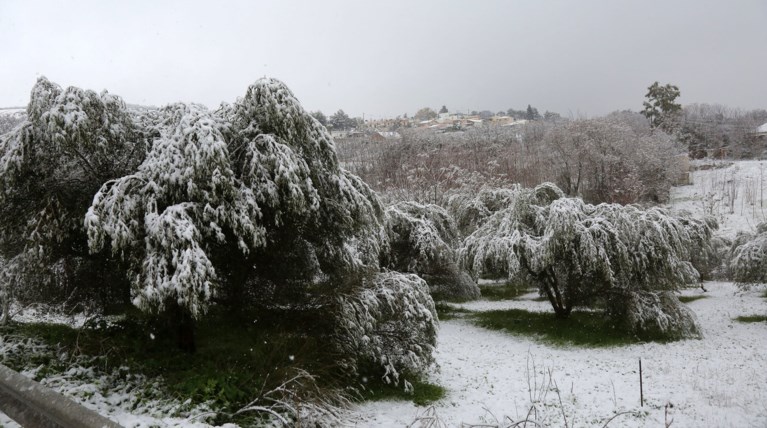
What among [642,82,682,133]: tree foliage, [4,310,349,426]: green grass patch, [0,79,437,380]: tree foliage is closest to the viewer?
[4,310,349,426]: green grass patch

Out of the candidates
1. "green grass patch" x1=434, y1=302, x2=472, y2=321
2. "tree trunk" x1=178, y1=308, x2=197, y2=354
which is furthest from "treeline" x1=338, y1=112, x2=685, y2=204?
"tree trunk" x1=178, y1=308, x2=197, y2=354

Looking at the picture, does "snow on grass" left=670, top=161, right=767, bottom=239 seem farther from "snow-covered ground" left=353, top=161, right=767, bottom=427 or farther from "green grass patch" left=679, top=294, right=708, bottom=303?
"snow-covered ground" left=353, top=161, right=767, bottom=427

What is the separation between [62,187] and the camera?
6.82 metres

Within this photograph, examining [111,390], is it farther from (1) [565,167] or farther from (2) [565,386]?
(1) [565,167]

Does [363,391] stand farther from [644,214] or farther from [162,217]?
[644,214]

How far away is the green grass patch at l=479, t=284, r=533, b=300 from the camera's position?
20625mm

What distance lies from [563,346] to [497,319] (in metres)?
3.53

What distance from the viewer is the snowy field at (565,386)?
569 centimetres

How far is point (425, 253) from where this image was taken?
16875mm

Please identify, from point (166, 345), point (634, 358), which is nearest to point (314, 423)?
point (166, 345)

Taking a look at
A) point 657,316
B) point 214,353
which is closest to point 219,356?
point 214,353

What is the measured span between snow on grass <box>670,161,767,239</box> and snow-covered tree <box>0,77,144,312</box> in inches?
1401

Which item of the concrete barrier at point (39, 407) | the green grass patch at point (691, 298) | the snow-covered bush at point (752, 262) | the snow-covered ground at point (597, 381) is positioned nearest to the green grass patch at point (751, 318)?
the snow-covered ground at point (597, 381)

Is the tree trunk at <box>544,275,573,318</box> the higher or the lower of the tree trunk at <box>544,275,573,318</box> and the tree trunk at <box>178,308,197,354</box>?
the lower
